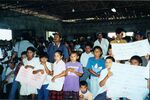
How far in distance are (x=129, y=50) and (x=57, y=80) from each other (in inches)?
65.6

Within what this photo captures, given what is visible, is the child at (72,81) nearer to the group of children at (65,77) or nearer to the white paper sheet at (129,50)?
the group of children at (65,77)

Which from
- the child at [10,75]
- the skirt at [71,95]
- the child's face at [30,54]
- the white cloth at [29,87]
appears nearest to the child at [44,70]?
the white cloth at [29,87]

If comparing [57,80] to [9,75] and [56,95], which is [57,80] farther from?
[9,75]

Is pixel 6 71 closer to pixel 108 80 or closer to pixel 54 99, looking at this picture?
pixel 54 99

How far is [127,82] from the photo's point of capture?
5.63 metres

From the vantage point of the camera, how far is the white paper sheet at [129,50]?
6441 millimetres

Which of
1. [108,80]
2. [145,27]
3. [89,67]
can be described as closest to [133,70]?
[108,80]

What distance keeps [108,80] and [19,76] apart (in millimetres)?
2363

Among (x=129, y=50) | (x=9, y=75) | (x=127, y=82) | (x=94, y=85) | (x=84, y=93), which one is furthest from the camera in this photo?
(x=9, y=75)

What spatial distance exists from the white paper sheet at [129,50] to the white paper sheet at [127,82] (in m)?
0.76

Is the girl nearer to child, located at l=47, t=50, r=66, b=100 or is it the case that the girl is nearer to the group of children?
the group of children

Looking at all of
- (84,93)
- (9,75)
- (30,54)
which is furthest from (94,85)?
(9,75)

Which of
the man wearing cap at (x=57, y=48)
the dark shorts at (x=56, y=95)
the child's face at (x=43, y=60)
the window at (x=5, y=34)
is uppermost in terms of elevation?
the window at (x=5, y=34)

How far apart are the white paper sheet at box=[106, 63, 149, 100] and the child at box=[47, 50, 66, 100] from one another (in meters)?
1.51
